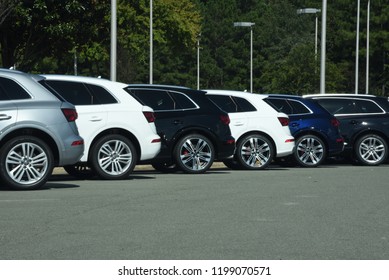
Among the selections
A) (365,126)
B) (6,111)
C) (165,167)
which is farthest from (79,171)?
(365,126)

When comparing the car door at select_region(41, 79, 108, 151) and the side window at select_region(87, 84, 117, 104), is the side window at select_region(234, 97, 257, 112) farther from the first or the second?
the car door at select_region(41, 79, 108, 151)

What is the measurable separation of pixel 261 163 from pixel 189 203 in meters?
7.73

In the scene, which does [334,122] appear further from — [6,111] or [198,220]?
[198,220]

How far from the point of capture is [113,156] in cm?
1717

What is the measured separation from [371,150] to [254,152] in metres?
3.79

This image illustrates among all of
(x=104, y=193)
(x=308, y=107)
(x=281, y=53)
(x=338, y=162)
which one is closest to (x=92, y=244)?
(x=104, y=193)

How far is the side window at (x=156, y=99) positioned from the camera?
18.9 meters

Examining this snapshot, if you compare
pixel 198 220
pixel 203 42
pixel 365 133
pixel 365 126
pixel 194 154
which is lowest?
pixel 198 220

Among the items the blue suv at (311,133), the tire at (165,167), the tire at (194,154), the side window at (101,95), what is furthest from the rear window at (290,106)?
the side window at (101,95)

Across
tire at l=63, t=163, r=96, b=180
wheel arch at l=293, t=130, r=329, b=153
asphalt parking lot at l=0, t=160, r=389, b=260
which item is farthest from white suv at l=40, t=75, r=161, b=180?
wheel arch at l=293, t=130, r=329, b=153

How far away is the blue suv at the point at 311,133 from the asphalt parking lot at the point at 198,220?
4.75 m

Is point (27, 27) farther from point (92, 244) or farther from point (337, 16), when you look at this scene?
point (337, 16)

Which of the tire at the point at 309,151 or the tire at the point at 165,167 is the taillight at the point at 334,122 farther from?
the tire at the point at 165,167

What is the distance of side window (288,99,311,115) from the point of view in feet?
74.4
